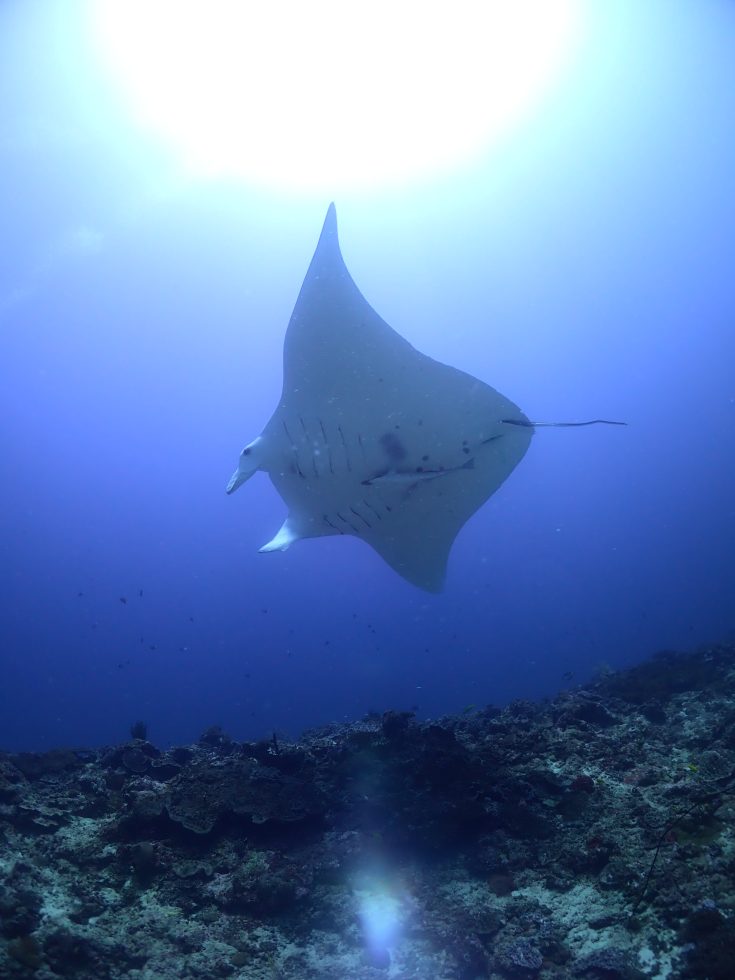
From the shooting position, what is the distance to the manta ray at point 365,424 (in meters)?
5.10

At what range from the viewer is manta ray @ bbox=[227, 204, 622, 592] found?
5.10 metres

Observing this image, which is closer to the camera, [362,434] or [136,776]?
[362,434]

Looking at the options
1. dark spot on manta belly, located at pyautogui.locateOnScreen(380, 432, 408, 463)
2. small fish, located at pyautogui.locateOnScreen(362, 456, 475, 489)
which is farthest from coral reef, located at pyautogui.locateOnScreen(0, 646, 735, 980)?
dark spot on manta belly, located at pyautogui.locateOnScreen(380, 432, 408, 463)

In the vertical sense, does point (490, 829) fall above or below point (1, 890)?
below

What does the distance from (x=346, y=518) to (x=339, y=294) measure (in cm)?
228

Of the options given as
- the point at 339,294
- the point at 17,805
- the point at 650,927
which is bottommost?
the point at 650,927

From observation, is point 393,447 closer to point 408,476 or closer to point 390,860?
point 408,476

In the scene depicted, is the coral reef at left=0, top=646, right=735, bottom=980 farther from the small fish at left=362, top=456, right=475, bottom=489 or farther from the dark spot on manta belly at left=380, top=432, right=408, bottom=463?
the dark spot on manta belly at left=380, top=432, right=408, bottom=463

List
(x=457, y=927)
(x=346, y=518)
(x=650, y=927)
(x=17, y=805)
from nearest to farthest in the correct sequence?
(x=650, y=927) → (x=457, y=927) → (x=17, y=805) → (x=346, y=518)

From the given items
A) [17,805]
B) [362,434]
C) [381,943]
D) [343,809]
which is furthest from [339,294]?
[17,805]

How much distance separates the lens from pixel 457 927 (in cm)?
401

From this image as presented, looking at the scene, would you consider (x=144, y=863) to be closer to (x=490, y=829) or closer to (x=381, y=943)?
(x=381, y=943)

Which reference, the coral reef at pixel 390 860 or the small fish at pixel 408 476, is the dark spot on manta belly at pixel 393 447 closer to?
the small fish at pixel 408 476

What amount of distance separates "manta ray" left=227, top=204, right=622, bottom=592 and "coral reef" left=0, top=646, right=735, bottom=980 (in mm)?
2486
